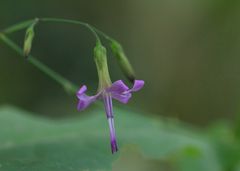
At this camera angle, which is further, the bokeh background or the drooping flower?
the bokeh background

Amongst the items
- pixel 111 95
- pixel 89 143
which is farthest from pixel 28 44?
pixel 89 143

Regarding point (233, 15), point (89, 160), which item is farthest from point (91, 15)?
point (89, 160)

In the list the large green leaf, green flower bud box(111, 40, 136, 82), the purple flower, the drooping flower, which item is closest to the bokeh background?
the large green leaf

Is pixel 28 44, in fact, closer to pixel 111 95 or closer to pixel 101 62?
pixel 101 62

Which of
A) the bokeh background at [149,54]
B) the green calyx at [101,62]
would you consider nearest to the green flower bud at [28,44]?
the green calyx at [101,62]

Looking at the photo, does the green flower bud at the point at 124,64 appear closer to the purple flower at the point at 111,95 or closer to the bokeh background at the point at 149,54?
the purple flower at the point at 111,95

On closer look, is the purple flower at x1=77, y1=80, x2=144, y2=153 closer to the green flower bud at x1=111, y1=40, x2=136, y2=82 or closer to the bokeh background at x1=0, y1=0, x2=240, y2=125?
the green flower bud at x1=111, y1=40, x2=136, y2=82

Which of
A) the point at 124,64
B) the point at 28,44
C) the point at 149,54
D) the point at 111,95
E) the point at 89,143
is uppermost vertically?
the point at 149,54
